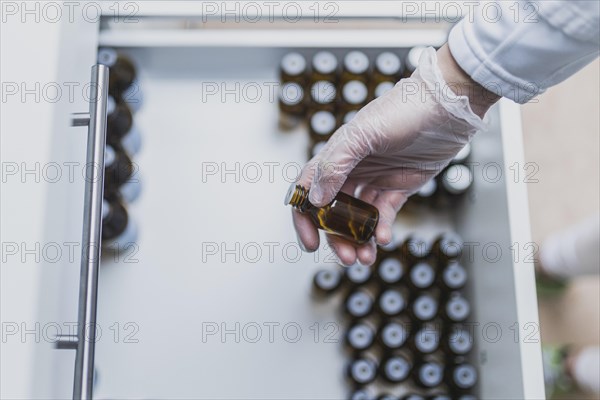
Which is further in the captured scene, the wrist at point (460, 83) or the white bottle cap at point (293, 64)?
the white bottle cap at point (293, 64)

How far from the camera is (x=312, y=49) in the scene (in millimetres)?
1063

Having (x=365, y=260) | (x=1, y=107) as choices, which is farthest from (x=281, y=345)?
(x=1, y=107)

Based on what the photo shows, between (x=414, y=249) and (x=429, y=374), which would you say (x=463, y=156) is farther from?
(x=429, y=374)

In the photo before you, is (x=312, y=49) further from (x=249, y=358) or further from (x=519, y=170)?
(x=249, y=358)

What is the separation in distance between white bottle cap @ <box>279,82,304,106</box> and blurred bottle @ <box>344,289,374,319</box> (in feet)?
1.24

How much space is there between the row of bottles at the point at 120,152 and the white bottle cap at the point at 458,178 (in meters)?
0.57

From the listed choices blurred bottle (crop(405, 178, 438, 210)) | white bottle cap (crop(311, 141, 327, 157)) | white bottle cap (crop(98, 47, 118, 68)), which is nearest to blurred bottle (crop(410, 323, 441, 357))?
blurred bottle (crop(405, 178, 438, 210))

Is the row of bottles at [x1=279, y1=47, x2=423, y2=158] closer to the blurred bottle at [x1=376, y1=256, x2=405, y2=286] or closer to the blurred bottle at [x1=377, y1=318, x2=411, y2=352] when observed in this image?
the blurred bottle at [x1=376, y1=256, x2=405, y2=286]

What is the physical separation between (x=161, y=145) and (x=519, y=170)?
25.6 inches

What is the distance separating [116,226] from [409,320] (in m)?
0.56

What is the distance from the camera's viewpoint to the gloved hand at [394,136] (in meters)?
0.77

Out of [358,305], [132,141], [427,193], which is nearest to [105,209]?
[132,141]

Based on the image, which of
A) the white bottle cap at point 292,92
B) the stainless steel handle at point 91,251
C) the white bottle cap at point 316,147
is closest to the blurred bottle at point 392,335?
the white bottle cap at point 316,147

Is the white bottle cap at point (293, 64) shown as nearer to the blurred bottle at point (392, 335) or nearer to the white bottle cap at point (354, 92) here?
the white bottle cap at point (354, 92)
